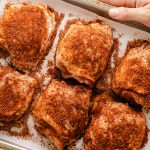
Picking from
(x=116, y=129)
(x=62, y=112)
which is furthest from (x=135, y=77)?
(x=62, y=112)

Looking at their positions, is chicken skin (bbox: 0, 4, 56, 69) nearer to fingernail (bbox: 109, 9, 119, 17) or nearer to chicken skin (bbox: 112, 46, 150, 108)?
fingernail (bbox: 109, 9, 119, 17)

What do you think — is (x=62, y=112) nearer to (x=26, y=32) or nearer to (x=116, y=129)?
(x=116, y=129)

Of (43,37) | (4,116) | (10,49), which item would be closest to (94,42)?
(43,37)

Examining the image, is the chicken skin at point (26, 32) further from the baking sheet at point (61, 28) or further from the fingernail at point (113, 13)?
the fingernail at point (113, 13)

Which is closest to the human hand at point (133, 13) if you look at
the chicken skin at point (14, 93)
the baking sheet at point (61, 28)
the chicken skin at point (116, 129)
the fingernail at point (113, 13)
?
the fingernail at point (113, 13)

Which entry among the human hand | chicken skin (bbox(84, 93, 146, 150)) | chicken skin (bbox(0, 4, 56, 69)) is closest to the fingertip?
the human hand

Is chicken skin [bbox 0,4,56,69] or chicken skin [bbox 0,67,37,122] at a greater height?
chicken skin [bbox 0,4,56,69]

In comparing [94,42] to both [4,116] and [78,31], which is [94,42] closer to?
[78,31]
